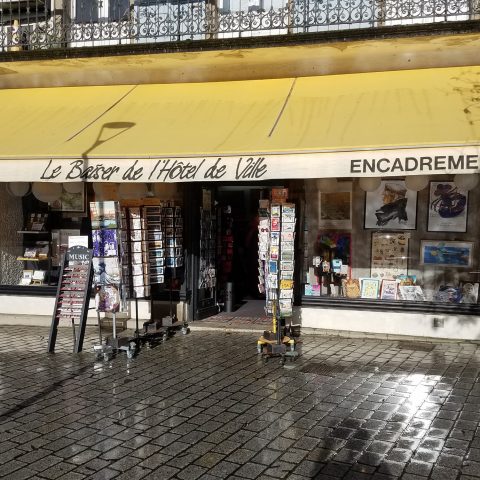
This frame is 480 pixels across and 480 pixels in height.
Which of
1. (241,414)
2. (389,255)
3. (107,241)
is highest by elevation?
(107,241)

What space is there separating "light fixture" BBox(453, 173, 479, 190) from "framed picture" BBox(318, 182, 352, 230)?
5.46ft

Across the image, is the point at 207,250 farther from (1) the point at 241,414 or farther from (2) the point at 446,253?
(1) the point at 241,414

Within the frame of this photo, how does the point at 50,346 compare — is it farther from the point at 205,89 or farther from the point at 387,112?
the point at 387,112

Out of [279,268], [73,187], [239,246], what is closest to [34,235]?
[73,187]

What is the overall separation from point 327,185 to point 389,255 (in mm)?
1500

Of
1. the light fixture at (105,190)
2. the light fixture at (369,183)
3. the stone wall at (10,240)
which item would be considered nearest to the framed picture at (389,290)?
the light fixture at (369,183)

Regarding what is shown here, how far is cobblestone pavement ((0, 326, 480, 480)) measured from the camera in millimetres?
4336

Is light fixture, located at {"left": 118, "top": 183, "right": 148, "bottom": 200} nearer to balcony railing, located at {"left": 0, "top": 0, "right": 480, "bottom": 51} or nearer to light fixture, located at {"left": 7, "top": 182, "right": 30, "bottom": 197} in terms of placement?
light fixture, located at {"left": 7, "top": 182, "right": 30, "bottom": 197}

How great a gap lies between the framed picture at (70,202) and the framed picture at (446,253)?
5816mm

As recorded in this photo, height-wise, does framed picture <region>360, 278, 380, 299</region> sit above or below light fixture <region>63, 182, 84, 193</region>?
below

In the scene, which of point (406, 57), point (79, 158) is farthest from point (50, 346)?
point (406, 57)

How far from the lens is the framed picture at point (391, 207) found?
29.1ft

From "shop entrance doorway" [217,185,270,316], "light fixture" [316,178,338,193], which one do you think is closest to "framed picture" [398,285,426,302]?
"light fixture" [316,178,338,193]

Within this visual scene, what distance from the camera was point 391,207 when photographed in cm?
895
